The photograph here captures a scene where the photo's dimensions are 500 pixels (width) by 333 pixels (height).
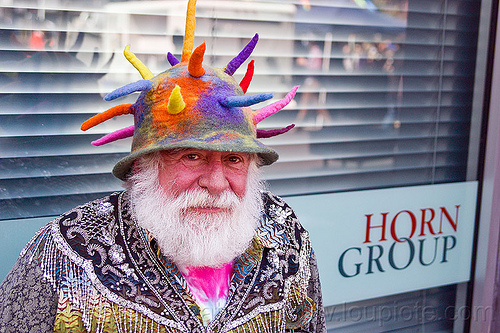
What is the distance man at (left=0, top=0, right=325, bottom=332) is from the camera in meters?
1.72

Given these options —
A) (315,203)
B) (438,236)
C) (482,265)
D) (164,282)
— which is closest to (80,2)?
(164,282)

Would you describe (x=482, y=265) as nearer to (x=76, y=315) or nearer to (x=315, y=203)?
(x=315, y=203)

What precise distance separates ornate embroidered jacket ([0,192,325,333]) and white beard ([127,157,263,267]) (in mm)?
56

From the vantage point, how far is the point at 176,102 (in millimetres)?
1672

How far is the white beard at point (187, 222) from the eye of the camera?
1.84 metres

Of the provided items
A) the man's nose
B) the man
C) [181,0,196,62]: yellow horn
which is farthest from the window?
the man's nose

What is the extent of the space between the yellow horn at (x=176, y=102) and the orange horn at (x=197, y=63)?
0.40 ft

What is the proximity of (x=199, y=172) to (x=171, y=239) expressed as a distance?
10.2 inches

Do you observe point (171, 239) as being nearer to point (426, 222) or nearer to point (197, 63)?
point (197, 63)

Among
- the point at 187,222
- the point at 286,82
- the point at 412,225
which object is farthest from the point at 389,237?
the point at 187,222

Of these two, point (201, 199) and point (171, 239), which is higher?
point (201, 199)

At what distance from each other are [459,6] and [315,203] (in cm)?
173

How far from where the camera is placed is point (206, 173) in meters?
1.82

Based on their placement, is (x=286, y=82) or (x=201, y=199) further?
(x=286, y=82)
